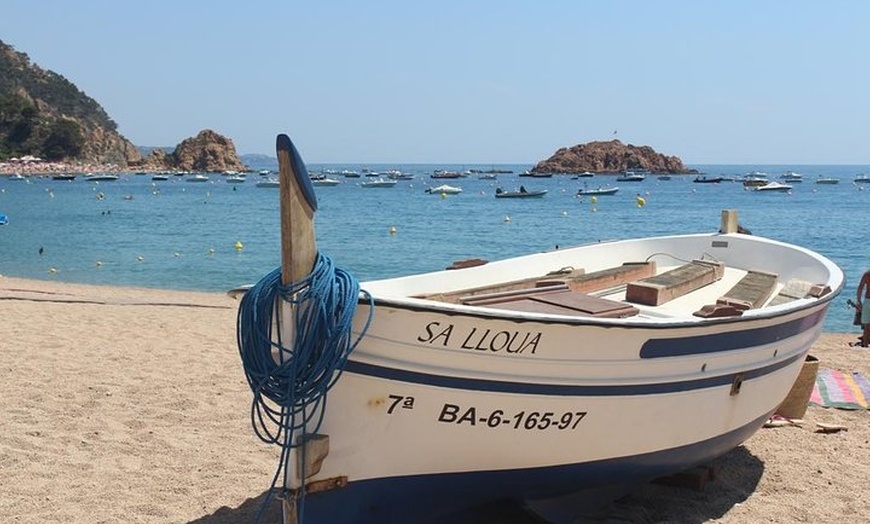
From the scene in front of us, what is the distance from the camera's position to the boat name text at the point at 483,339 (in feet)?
13.4

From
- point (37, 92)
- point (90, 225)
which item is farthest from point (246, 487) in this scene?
point (37, 92)

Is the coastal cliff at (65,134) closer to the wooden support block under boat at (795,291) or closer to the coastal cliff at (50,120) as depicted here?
the coastal cliff at (50,120)

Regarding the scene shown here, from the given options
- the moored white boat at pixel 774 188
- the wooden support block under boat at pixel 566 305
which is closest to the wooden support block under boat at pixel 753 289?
the wooden support block under boat at pixel 566 305

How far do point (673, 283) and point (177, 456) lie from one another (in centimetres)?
424

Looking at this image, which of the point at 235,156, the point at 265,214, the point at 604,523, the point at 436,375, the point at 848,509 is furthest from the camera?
the point at 235,156

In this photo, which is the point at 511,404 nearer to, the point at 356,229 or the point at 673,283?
the point at 673,283

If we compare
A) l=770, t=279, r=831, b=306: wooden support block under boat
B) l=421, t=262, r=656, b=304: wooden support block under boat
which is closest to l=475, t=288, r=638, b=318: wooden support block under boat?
l=421, t=262, r=656, b=304: wooden support block under boat

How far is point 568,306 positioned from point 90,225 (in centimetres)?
4031

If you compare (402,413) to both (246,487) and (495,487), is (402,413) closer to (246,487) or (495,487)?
(495,487)

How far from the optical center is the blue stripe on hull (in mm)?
4344

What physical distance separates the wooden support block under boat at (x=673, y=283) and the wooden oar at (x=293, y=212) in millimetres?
3241

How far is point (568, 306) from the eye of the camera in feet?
17.0

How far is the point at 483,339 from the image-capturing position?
418 centimetres

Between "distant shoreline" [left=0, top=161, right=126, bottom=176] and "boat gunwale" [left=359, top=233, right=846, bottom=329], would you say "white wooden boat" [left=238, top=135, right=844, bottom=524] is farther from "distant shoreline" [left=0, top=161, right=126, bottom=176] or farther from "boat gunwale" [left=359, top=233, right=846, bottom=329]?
"distant shoreline" [left=0, top=161, right=126, bottom=176]
